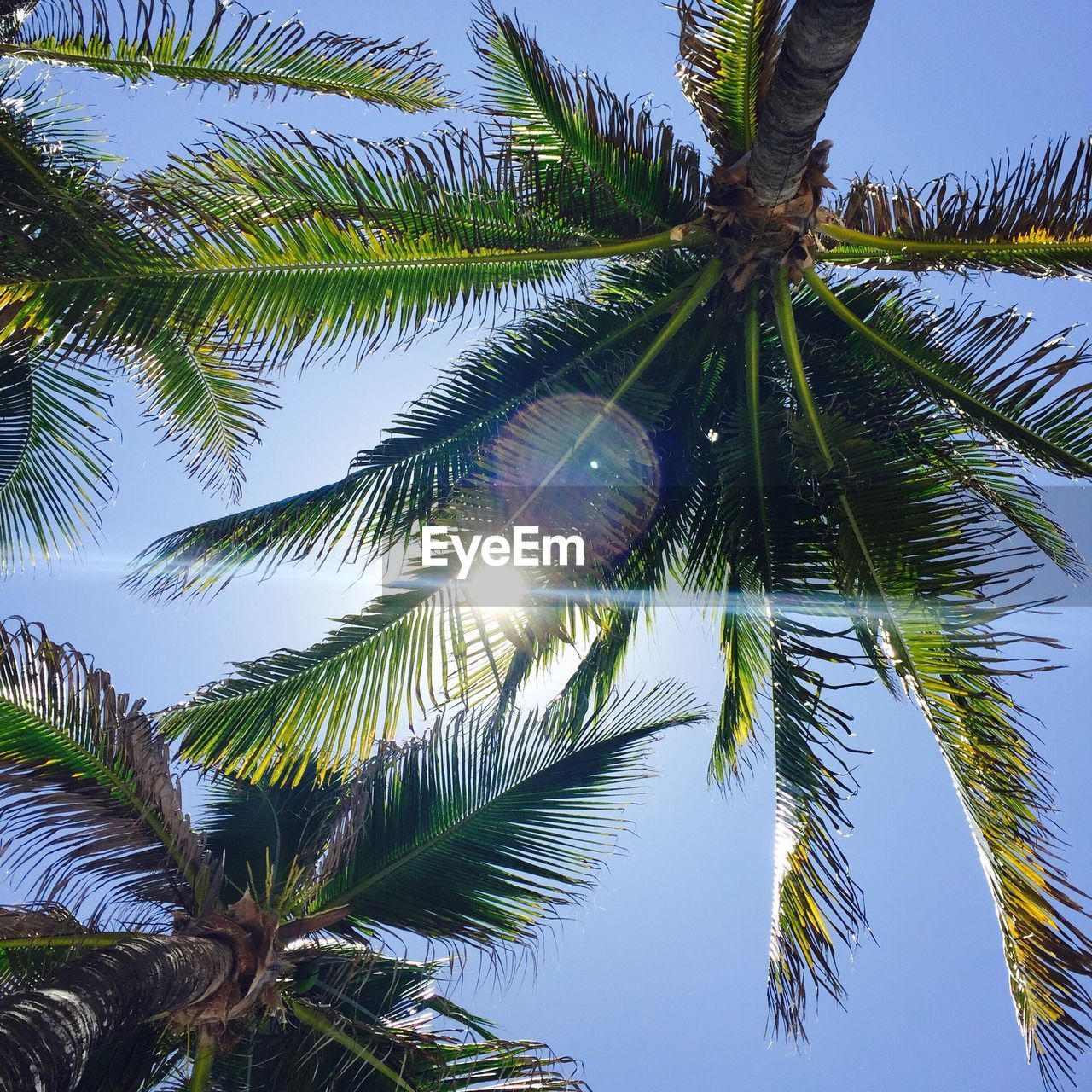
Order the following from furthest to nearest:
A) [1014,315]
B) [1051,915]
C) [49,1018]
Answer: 1. [1014,315]
2. [1051,915]
3. [49,1018]

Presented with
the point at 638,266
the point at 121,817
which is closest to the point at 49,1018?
the point at 121,817

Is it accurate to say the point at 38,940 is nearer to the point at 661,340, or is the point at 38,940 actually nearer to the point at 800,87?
the point at 661,340

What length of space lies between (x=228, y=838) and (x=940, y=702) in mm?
4708

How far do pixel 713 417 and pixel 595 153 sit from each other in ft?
6.47

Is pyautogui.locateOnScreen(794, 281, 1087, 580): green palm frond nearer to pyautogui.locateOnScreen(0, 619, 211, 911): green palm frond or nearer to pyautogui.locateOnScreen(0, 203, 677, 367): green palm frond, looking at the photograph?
pyautogui.locateOnScreen(0, 203, 677, 367): green palm frond

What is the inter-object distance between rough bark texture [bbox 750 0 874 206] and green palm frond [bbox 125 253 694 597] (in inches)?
47.6

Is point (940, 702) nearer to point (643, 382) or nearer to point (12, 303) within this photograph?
point (643, 382)

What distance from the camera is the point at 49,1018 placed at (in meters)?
3.37

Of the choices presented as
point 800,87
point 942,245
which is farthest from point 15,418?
point 942,245

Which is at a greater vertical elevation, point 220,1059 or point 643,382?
point 643,382

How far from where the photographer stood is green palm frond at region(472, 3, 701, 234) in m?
5.86

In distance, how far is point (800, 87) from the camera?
13.8ft

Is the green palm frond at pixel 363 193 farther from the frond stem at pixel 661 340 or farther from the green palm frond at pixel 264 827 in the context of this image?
the green palm frond at pixel 264 827

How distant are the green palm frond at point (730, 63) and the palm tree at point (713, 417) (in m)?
0.01
